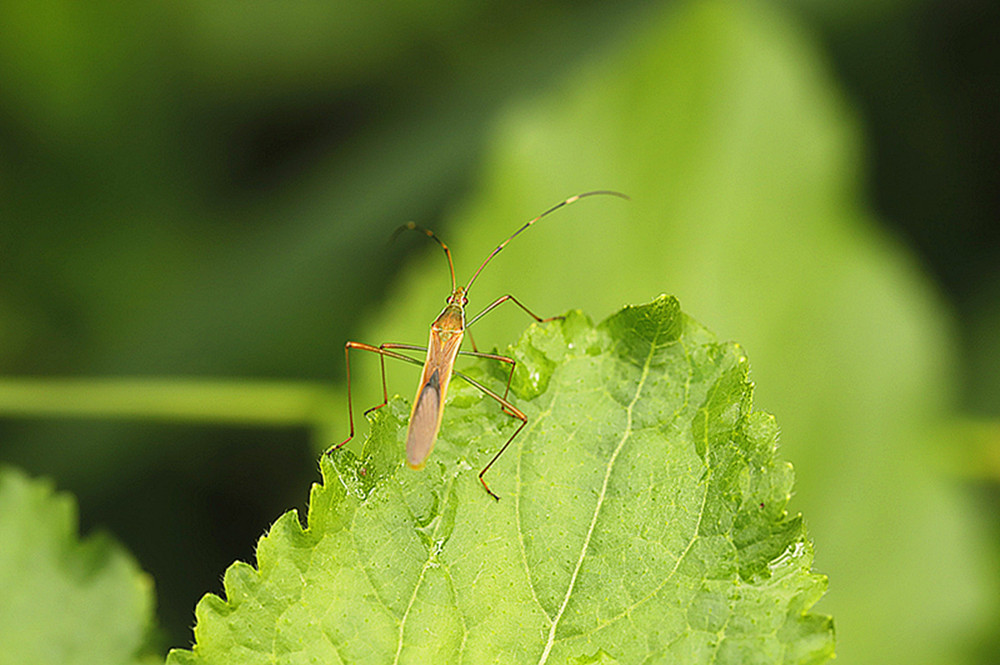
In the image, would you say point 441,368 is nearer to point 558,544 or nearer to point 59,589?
point 558,544

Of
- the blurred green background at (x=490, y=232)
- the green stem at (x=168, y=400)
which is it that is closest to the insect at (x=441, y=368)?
the blurred green background at (x=490, y=232)

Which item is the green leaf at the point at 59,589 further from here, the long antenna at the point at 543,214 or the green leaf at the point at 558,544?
the long antenna at the point at 543,214

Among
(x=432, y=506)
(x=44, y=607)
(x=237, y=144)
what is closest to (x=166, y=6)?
(x=237, y=144)

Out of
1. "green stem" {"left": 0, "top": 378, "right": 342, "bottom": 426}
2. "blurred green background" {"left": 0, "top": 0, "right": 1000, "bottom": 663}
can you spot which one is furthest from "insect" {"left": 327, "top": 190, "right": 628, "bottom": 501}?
"green stem" {"left": 0, "top": 378, "right": 342, "bottom": 426}

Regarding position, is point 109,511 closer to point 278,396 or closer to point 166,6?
point 278,396

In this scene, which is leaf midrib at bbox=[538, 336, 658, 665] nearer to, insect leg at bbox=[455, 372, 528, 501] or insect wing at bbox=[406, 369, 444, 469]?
insect leg at bbox=[455, 372, 528, 501]

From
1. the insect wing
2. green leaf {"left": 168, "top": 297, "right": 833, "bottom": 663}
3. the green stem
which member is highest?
the green stem
